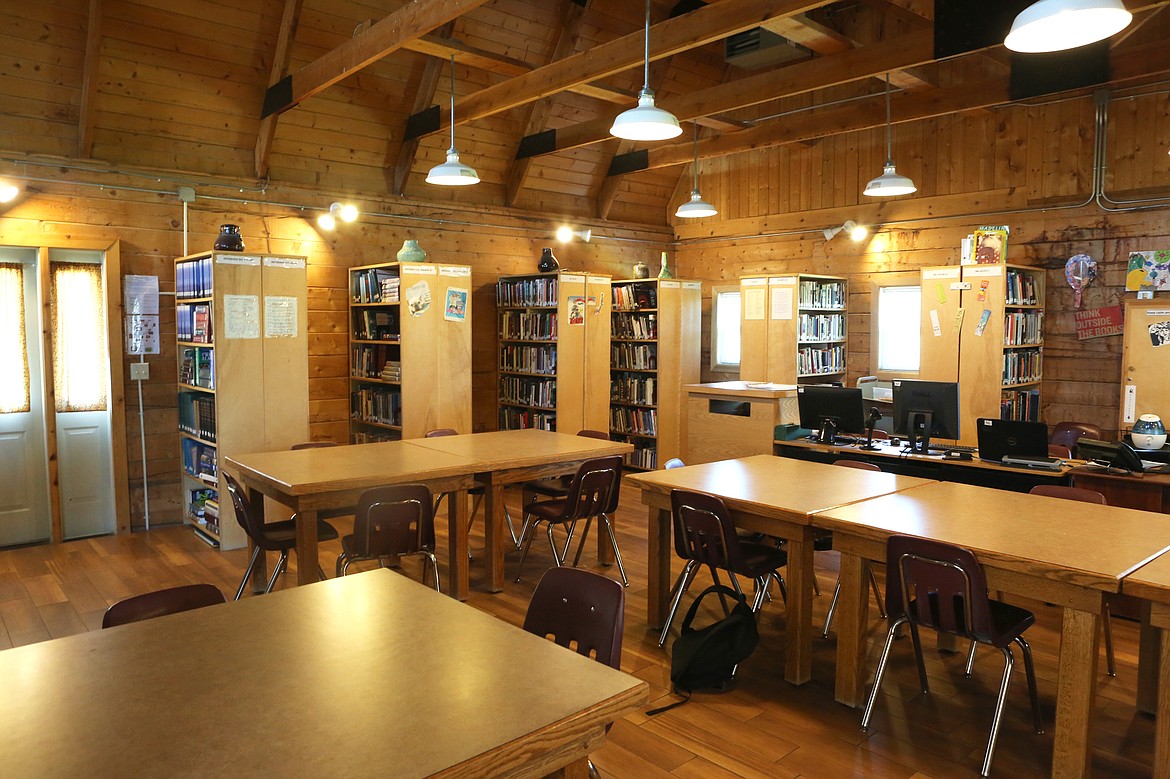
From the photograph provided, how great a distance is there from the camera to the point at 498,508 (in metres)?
5.16

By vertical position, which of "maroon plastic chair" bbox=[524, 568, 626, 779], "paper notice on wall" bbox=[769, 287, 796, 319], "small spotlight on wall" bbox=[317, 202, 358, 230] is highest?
"small spotlight on wall" bbox=[317, 202, 358, 230]

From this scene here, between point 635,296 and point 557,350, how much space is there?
4.58 ft

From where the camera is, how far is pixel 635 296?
927 cm

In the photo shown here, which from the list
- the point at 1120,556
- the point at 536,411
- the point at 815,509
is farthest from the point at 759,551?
the point at 536,411

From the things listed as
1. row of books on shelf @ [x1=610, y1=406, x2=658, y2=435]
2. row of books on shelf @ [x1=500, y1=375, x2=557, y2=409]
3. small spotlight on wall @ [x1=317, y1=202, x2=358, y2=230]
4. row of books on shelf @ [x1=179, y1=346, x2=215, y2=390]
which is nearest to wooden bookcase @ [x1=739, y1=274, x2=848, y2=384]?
row of books on shelf @ [x1=610, y1=406, x2=658, y2=435]

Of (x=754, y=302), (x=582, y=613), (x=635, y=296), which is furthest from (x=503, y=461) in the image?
(x=754, y=302)

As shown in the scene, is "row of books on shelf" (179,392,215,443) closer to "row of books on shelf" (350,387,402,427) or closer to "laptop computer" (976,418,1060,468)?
"row of books on shelf" (350,387,402,427)

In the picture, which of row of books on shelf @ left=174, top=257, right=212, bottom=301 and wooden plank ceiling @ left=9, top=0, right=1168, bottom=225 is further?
row of books on shelf @ left=174, top=257, right=212, bottom=301

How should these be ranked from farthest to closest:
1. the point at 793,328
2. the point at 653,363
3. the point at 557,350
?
the point at 653,363 → the point at 793,328 → the point at 557,350

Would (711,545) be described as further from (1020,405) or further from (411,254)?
(1020,405)

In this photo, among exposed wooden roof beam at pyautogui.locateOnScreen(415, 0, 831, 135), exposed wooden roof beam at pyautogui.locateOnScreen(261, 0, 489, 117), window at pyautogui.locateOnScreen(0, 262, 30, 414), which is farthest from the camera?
window at pyautogui.locateOnScreen(0, 262, 30, 414)

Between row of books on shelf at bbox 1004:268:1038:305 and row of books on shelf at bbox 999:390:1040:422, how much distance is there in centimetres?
88

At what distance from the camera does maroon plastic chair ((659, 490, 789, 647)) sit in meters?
3.92

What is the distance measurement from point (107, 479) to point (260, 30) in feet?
13.3
